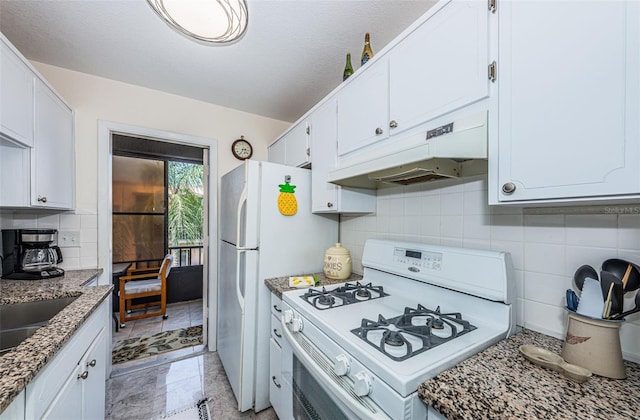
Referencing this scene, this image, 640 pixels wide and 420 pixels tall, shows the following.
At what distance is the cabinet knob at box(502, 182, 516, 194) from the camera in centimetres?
81

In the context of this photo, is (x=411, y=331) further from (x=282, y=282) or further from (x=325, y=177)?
(x=325, y=177)

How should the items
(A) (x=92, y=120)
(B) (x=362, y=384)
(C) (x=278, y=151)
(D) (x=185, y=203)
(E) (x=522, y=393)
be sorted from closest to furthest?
(E) (x=522, y=393)
(B) (x=362, y=384)
(A) (x=92, y=120)
(C) (x=278, y=151)
(D) (x=185, y=203)

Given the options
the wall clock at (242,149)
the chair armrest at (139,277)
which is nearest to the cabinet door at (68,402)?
the wall clock at (242,149)

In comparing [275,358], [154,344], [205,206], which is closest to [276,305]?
[275,358]

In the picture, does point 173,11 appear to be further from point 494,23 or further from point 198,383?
point 198,383

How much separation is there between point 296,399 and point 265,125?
8.18 ft

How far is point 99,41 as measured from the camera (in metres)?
1.63

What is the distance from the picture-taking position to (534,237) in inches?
39.8

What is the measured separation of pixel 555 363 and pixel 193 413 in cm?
203

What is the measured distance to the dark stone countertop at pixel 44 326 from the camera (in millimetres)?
681

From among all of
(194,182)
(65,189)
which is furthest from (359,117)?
(194,182)

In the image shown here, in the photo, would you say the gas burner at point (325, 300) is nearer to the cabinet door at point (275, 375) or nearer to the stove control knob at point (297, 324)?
the stove control knob at point (297, 324)

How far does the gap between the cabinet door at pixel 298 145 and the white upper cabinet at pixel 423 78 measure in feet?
1.73

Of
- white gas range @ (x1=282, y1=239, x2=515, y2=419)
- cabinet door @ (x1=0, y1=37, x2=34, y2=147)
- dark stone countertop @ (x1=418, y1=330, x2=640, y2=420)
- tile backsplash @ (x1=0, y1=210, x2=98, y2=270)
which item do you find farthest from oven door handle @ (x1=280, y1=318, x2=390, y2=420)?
tile backsplash @ (x1=0, y1=210, x2=98, y2=270)
